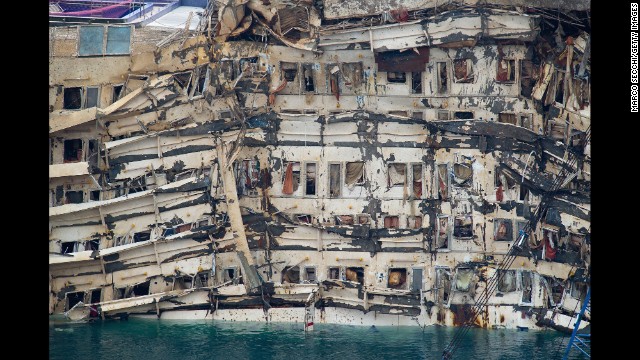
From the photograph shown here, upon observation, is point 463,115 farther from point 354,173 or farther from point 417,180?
point 354,173

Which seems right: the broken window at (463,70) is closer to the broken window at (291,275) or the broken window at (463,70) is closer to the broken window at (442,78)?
the broken window at (442,78)

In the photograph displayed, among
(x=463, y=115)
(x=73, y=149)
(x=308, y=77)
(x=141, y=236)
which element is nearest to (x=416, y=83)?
(x=463, y=115)

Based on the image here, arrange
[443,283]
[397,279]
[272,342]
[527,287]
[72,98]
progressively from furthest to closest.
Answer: [72,98] < [397,279] < [443,283] < [527,287] < [272,342]

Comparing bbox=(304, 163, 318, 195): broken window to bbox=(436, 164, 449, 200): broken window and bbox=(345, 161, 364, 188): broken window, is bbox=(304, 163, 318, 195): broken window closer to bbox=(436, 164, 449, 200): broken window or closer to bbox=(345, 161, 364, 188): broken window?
bbox=(345, 161, 364, 188): broken window

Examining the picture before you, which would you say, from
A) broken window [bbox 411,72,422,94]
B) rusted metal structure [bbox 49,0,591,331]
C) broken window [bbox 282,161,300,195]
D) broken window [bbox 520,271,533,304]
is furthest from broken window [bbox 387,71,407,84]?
broken window [bbox 520,271,533,304]

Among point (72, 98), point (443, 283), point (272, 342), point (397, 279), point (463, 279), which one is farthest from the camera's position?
point (72, 98)

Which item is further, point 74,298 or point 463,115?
point 463,115

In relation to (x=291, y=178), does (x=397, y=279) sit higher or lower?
lower

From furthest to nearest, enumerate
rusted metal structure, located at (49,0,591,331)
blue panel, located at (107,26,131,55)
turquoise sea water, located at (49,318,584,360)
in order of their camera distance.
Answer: blue panel, located at (107,26,131,55) → rusted metal structure, located at (49,0,591,331) → turquoise sea water, located at (49,318,584,360)
